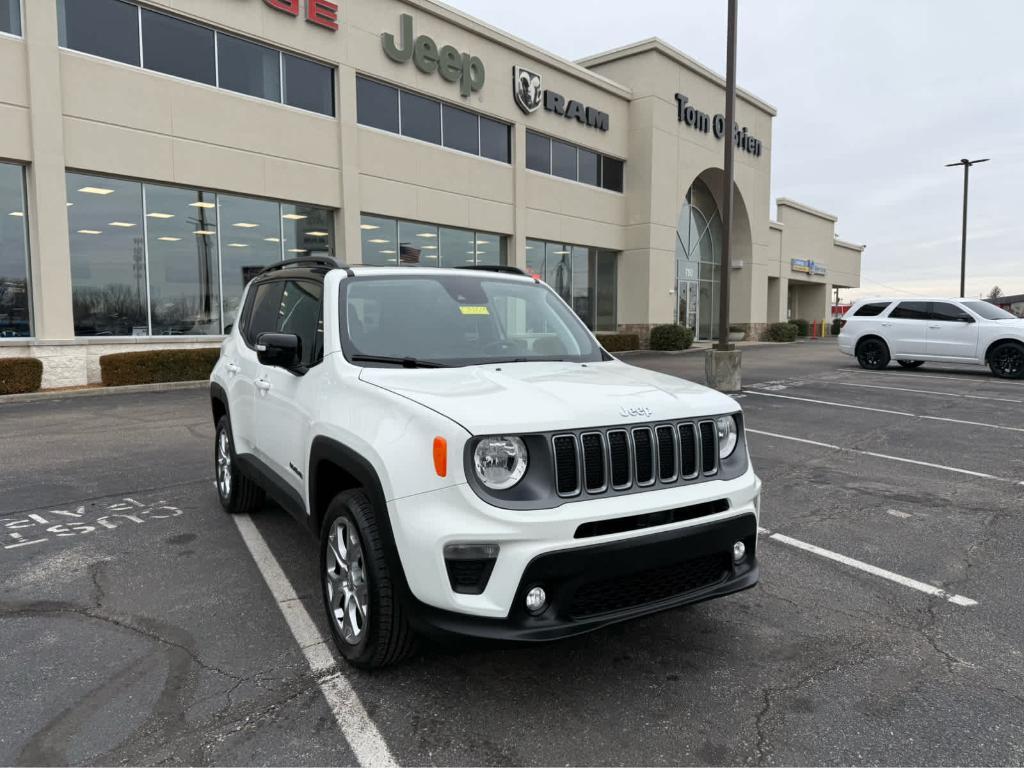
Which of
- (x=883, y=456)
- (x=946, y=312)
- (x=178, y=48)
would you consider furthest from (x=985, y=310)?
(x=178, y=48)

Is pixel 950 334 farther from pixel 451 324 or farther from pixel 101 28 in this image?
pixel 101 28

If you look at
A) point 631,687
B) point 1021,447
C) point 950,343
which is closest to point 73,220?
point 631,687

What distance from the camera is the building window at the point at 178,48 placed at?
1456 centimetres

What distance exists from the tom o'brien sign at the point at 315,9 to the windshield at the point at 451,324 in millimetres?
15172

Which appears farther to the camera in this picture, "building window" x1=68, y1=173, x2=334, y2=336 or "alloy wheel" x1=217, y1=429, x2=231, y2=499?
"building window" x1=68, y1=173, x2=334, y2=336

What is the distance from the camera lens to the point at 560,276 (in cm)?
2505

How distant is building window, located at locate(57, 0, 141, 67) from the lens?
13.6 metres

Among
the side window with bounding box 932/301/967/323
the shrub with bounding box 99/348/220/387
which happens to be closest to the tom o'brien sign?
the shrub with bounding box 99/348/220/387

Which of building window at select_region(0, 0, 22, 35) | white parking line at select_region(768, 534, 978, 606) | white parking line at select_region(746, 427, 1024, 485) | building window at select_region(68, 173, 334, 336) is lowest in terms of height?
white parking line at select_region(768, 534, 978, 606)

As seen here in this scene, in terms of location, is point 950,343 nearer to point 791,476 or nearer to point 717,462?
point 791,476

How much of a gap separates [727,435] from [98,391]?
13.2 metres

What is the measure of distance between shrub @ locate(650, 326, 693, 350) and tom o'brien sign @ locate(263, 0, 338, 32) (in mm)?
15137

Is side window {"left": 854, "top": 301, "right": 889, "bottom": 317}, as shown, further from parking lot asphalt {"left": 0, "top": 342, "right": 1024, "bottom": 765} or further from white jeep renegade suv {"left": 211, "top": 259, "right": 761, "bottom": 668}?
white jeep renegade suv {"left": 211, "top": 259, "right": 761, "bottom": 668}

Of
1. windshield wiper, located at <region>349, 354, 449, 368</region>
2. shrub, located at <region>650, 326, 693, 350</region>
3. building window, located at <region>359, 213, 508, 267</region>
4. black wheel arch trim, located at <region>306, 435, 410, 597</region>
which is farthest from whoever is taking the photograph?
shrub, located at <region>650, 326, 693, 350</region>
